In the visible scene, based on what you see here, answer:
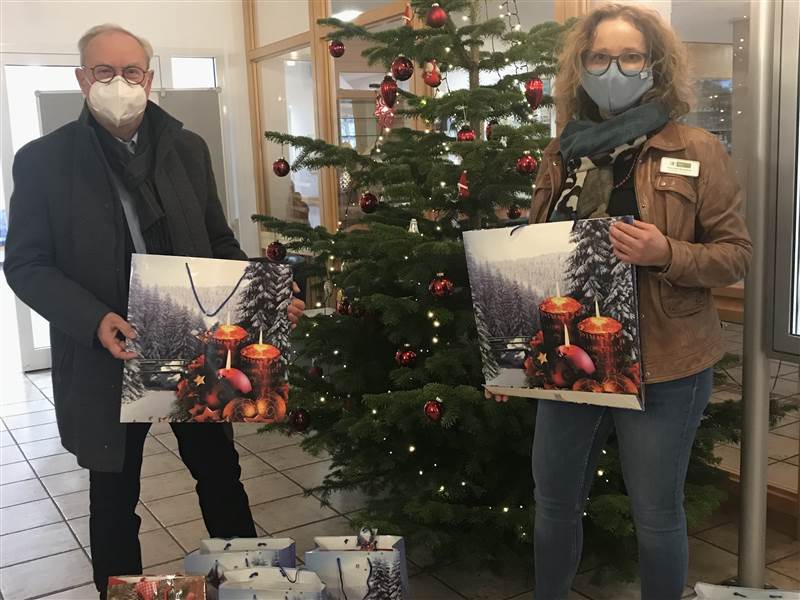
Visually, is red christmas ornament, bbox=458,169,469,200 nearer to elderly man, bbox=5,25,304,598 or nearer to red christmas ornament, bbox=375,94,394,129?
red christmas ornament, bbox=375,94,394,129

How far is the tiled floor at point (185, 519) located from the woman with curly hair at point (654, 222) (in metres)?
0.92

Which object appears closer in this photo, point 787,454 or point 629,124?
point 629,124

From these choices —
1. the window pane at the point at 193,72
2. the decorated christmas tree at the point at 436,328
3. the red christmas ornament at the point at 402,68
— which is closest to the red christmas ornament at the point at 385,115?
the decorated christmas tree at the point at 436,328

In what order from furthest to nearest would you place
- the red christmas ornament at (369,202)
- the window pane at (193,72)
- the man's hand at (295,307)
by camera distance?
the window pane at (193,72), the red christmas ornament at (369,202), the man's hand at (295,307)

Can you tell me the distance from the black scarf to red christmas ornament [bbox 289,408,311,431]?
944mm

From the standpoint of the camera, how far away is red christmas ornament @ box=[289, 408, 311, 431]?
260cm

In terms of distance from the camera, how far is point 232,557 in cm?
192

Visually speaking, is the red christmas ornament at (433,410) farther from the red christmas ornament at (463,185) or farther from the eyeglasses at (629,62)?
the eyeglasses at (629,62)

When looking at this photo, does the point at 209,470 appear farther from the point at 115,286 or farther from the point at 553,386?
the point at 553,386

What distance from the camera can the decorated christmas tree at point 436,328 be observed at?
7.54 feet

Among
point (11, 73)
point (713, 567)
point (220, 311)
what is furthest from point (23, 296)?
point (11, 73)

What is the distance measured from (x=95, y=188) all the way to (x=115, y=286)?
0.73 feet

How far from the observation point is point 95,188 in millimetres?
1732

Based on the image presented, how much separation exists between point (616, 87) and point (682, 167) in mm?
223
